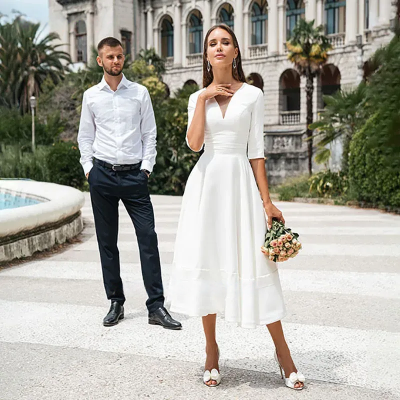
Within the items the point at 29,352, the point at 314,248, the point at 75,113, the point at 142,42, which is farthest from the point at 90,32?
the point at 29,352

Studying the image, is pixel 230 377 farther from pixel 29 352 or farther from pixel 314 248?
pixel 314 248

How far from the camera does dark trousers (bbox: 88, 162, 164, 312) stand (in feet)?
15.8

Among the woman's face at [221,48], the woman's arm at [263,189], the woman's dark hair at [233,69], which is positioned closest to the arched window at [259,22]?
the woman's dark hair at [233,69]

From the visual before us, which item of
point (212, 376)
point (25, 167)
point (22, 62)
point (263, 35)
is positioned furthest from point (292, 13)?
point (212, 376)

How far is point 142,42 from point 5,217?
49484mm

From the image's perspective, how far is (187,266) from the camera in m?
3.50

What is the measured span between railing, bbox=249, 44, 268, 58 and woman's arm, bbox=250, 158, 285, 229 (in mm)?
44355

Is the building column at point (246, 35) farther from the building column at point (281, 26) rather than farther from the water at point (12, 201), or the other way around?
the water at point (12, 201)

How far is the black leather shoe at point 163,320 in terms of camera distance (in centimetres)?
463

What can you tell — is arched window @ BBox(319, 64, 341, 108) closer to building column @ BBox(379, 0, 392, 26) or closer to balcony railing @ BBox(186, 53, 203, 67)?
building column @ BBox(379, 0, 392, 26)

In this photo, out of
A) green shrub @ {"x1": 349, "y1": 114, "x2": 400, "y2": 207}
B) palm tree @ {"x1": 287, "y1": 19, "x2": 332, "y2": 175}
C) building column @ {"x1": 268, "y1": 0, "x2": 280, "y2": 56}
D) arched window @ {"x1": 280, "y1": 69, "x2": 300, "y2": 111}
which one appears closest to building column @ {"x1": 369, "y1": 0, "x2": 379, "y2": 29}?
palm tree @ {"x1": 287, "y1": 19, "x2": 332, "y2": 175}

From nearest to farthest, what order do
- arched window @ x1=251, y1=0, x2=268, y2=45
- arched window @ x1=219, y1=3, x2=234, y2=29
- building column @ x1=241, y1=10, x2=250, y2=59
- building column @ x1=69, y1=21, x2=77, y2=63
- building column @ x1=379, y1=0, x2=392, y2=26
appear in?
building column @ x1=379, y1=0, x2=392, y2=26, building column @ x1=241, y1=10, x2=250, y2=59, arched window @ x1=251, y1=0, x2=268, y2=45, arched window @ x1=219, y1=3, x2=234, y2=29, building column @ x1=69, y1=21, x2=77, y2=63

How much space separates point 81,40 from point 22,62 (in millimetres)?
11807

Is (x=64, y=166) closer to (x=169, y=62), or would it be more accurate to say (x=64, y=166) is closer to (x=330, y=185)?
(x=330, y=185)
